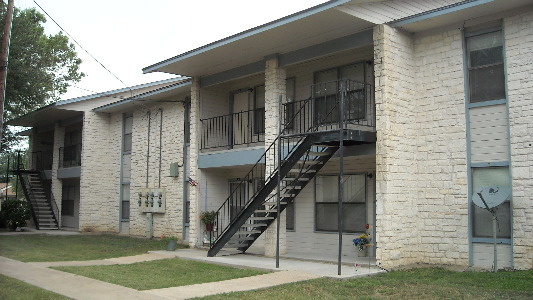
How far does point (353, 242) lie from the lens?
13.2 m

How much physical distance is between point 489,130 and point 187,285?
687 centimetres

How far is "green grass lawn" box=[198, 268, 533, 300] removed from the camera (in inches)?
349

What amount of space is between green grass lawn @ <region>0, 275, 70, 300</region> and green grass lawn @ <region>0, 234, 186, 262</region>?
13.4 ft

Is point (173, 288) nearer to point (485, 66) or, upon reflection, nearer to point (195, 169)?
point (195, 169)

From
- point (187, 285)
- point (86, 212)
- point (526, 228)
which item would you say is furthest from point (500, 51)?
point (86, 212)

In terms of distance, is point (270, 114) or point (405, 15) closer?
point (405, 15)

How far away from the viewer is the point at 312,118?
1313 cm

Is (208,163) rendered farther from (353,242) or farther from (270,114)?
(353,242)

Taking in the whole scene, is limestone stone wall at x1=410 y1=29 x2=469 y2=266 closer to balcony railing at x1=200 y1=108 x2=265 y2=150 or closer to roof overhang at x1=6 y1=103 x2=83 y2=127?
balcony railing at x1=200 y1=108 x2=265 y2=150

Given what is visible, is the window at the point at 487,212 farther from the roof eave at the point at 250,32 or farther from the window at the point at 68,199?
the window at the point at 68,199

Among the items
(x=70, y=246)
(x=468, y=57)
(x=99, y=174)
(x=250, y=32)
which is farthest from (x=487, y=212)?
(x=99, y=174)

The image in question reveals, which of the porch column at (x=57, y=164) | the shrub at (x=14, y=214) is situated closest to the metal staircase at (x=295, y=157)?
the shrub at (x=14, y=214)

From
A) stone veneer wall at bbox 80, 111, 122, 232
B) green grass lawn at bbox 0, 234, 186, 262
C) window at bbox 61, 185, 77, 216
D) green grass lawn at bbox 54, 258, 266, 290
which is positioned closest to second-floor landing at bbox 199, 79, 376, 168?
green grass lawn at bbox 54, 258, 266, 290

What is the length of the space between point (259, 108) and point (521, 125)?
7.93 m
